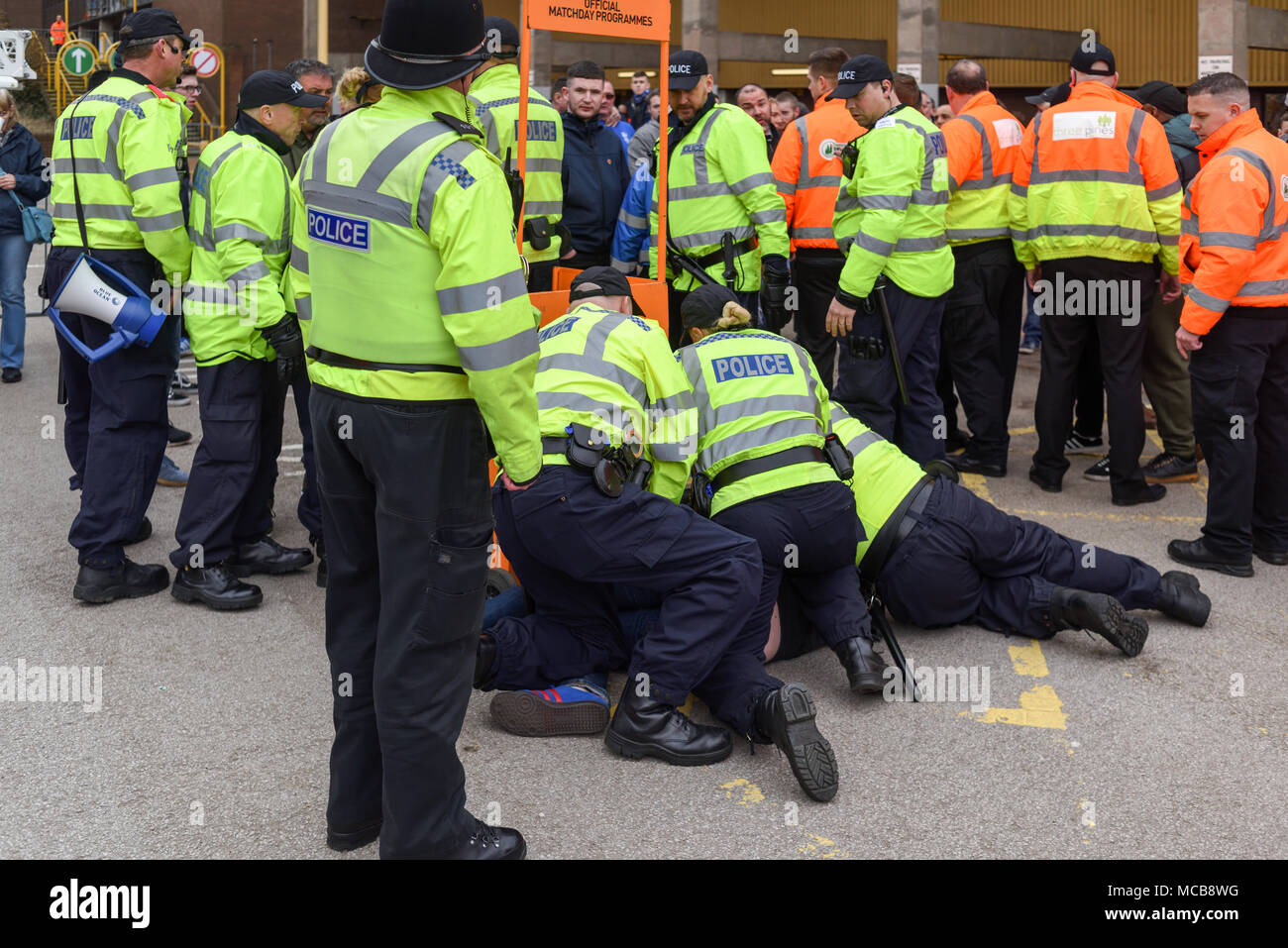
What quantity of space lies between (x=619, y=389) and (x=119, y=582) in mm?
2564

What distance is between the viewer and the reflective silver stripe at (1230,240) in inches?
221

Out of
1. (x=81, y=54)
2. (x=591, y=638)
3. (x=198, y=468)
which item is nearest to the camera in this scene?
(x=591, y=638)

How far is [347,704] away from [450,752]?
34 centimetres

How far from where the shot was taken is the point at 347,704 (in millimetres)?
3389

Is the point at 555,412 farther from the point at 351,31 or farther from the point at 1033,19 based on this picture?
the point at 351,31

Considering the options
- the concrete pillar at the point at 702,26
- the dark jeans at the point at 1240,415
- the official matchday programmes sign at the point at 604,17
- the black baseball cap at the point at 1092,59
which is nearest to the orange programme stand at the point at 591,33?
the official matchday programmes sign at the point at 604,17

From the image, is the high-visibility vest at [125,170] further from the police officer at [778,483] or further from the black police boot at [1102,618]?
the black police boot at [1102,618]

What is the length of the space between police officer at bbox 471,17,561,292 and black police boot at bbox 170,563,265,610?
7.07ft

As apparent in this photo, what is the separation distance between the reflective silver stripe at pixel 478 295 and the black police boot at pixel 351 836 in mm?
1449

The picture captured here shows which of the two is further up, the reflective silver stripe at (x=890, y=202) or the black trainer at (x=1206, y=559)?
the reflective silver stripe at (x=890, y=202)

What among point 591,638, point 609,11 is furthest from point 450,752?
point 609,11

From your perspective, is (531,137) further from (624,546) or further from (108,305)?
(624,546)

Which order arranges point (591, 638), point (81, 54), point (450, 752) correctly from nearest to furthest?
point (450, 752) < point (591, 638) < point (81, 54)

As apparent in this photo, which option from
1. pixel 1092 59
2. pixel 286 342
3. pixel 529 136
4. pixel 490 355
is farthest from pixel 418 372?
pixel 1092 59
